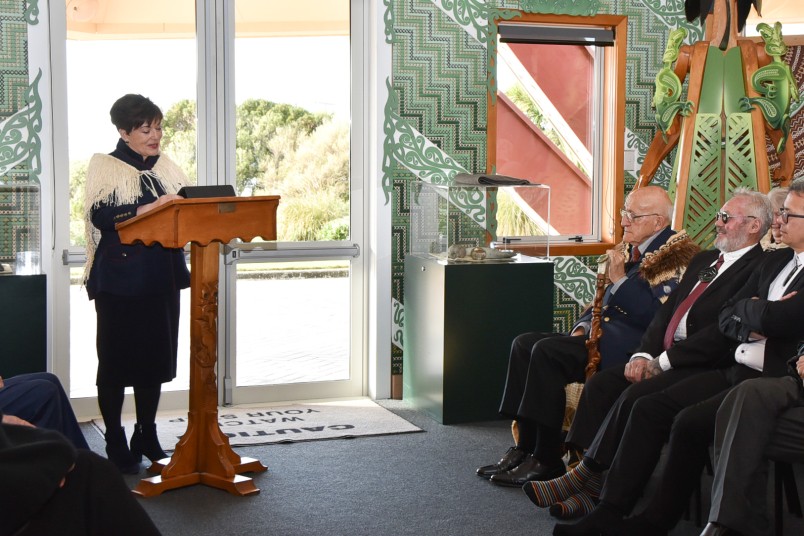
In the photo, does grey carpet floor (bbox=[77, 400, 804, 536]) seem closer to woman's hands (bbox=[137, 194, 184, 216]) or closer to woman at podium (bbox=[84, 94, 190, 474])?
woman at podium (bbox=[84, 94, 190, 474])

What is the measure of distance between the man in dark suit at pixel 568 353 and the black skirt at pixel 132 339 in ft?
4.63

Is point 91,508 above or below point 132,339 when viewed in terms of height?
below

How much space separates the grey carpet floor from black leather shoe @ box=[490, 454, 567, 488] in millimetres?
44

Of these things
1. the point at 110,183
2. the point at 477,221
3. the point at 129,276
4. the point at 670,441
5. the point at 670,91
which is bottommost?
the point at 670,441

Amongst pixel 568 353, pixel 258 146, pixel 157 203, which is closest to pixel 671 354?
pixel 568 353

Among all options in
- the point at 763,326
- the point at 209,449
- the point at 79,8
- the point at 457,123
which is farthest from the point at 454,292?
the point at 79,8

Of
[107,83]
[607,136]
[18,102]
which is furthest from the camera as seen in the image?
[607,136]

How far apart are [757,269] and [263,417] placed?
2698 millimetres

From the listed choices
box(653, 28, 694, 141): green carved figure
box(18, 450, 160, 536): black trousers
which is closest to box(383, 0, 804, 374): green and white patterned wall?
box(653, 28, 694, 141): green carved figure

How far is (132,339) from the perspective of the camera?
409 cm

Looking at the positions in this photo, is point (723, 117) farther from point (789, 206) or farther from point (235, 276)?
point (235, 276)

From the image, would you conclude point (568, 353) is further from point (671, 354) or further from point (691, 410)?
point (691, 410)

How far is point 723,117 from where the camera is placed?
538 centimetres

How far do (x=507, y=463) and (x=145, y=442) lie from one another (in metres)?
1.49
